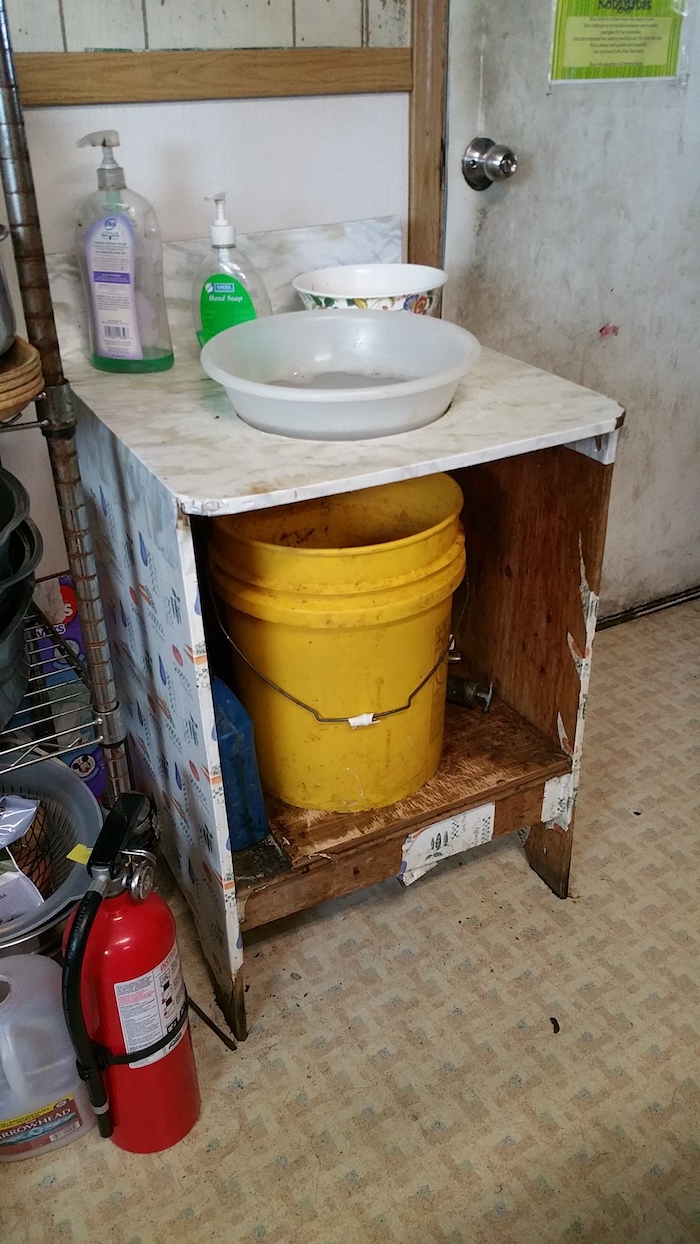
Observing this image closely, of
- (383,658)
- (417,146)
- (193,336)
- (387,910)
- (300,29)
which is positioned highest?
(300,29)

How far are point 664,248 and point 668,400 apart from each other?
1.00 feet

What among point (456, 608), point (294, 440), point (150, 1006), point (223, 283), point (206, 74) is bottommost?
point (150, 1006)

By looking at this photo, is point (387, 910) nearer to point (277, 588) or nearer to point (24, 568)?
point (277, 588)

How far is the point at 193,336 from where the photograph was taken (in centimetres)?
140

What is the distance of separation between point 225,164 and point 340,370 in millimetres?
357

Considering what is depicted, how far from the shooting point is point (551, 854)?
1448 mm

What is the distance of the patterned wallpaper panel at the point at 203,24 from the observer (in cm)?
117

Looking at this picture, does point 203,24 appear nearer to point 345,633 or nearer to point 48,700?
point 345,633

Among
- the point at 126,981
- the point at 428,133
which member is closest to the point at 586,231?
the point at 428,133

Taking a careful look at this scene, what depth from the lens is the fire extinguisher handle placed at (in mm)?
996

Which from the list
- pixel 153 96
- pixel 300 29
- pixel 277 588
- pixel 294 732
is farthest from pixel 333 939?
pixel 300 29

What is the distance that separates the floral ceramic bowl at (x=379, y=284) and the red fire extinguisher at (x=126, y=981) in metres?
0.74

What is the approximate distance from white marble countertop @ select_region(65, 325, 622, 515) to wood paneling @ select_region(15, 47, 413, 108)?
349mm

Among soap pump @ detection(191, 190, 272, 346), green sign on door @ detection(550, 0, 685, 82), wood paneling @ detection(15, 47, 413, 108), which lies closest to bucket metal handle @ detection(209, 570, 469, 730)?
soap pump @ detection(191, 190, 272, 346)
